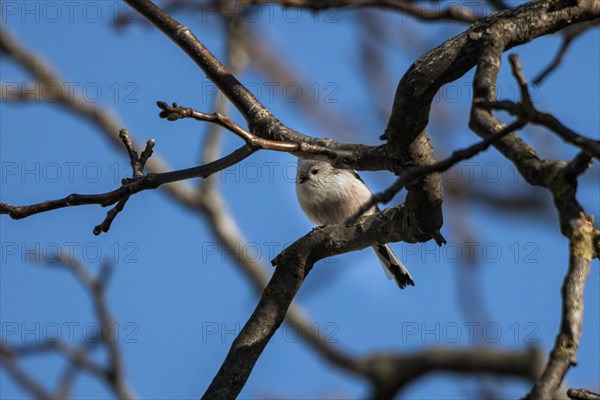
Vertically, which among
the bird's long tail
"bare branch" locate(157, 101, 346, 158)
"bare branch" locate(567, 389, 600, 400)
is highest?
the bird's long tail

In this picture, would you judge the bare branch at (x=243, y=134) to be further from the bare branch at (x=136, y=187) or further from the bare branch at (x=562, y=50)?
the bare branch at (x=562, y=50)

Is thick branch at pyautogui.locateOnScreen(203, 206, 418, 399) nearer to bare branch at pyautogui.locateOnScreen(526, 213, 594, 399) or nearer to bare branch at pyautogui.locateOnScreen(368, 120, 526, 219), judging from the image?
bare branch at pyautogui.locateOnScreen(368, 120, 526, 219)

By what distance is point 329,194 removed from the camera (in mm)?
5113

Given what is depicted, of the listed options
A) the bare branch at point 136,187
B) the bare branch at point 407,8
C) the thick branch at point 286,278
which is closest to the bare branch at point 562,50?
the bare branch at point 407,8

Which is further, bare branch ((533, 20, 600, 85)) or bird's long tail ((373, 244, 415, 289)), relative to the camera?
bird's long tail ((373, 244, 415, 289))

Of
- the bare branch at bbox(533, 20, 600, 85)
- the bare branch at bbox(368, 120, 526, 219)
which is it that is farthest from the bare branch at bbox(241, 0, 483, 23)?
the bare branch at bbox(368, 120, 526, 219)

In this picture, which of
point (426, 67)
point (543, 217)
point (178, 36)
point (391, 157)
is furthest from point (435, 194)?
point (543, 217)

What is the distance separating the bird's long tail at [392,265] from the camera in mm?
4677

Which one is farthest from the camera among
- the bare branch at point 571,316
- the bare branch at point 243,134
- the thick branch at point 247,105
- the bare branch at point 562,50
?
the bare branch at point 562,50

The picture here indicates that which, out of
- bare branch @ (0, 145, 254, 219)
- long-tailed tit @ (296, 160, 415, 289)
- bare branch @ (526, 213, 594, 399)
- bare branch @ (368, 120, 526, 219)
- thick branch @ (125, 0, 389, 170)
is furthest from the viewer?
long-tailed tit @ (296, 160, 415, 289)

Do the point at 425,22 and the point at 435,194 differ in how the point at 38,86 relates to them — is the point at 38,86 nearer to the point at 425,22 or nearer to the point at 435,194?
the point at 425,22

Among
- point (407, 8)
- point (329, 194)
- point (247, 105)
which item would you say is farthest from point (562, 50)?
point (329, 194)

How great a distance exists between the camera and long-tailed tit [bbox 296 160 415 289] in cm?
510

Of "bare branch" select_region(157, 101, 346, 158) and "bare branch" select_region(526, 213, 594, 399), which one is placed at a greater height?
"bare branch" select_region(157, 101, 346, 158)
